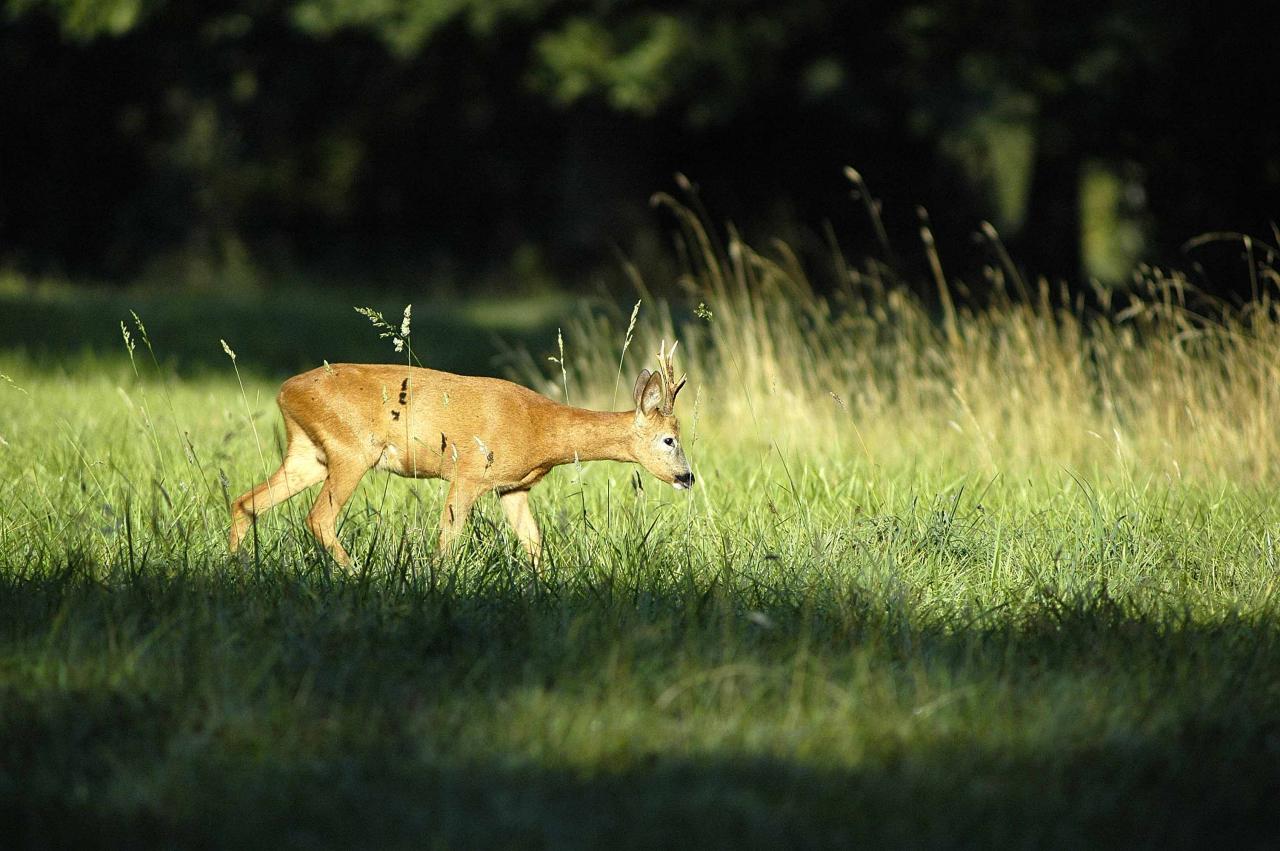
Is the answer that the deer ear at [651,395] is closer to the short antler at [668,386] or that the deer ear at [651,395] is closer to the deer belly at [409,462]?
the short antler at [668,386]

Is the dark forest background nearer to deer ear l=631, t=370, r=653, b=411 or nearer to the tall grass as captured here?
the tall grass

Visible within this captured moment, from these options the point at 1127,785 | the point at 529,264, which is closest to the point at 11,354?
the point at 1127,785

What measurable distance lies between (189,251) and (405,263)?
11.0 feet

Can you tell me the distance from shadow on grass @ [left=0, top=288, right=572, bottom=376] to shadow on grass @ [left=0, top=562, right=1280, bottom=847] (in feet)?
22.7

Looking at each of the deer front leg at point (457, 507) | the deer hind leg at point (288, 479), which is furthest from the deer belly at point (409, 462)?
the deer hind leg at point (288, 479)

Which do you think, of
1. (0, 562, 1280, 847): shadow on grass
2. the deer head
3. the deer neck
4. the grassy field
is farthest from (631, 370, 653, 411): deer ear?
(0, 562, 1280, 847): shadow on grass

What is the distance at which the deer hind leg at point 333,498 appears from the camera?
5172mm

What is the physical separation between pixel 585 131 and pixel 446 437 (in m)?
14.8

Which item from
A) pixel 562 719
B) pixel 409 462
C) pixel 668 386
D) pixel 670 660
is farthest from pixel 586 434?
pixel 562 719

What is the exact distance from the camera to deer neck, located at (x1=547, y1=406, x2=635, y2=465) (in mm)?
5586

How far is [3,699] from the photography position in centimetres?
357

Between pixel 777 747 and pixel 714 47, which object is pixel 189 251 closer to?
pixel 714 47

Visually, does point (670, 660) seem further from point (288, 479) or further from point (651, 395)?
point (288, 479)

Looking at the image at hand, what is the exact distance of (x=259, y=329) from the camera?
1480cm
